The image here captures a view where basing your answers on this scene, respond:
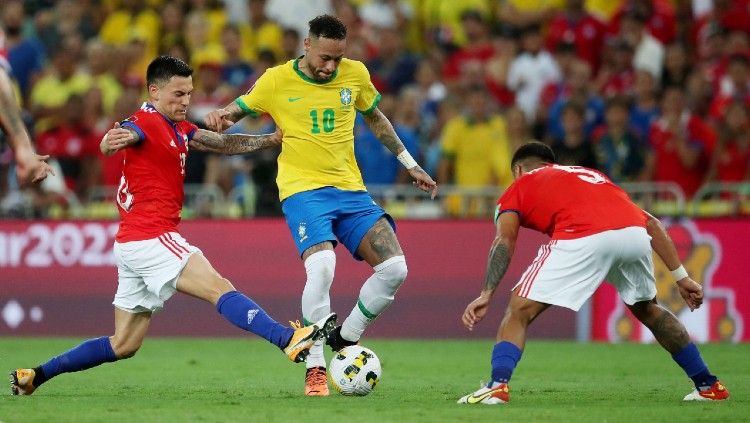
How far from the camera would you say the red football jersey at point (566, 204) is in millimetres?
9328

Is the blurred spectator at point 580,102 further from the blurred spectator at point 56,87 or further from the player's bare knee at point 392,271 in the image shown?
the player's bare knee at point 392,271

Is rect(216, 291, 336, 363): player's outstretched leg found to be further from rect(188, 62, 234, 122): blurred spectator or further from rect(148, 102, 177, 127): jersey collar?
rect(188, 62, 234, 122): blurred spectator

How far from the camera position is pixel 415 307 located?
55.4ft

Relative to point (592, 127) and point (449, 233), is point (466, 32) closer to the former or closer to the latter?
point (592, 127)

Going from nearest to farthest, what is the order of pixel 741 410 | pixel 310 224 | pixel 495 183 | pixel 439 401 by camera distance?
1. pixel 741 410
2. pixel 439 401
3. pixel 310 224
4. pixel 495 183

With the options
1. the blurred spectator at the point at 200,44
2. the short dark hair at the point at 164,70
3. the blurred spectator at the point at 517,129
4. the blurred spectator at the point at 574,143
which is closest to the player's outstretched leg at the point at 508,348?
the short dark hair at the point at 164,70

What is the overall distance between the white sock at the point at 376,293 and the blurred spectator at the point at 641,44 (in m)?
9.63

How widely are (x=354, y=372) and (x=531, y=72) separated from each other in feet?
34.2

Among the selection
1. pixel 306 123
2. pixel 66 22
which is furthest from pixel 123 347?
pixel 66 22

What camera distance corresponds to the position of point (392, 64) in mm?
20266

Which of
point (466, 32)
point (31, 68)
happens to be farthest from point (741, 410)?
point (31, 68)

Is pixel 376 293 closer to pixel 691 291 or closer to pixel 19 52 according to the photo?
pixel 691 291

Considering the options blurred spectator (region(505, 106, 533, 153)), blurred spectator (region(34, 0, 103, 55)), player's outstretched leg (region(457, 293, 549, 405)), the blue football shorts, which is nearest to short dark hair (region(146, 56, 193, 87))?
the blue football shorts

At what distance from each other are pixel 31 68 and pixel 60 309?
505cm
